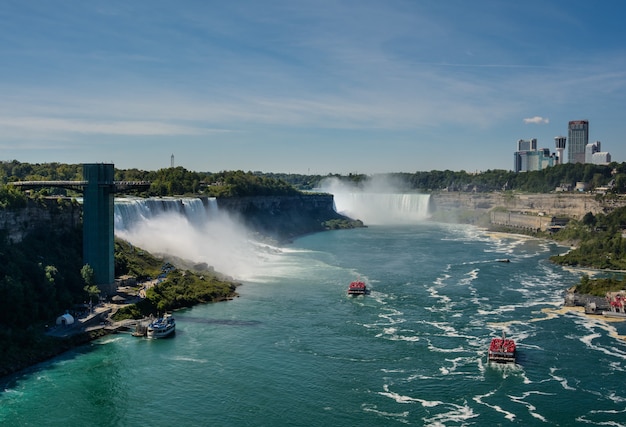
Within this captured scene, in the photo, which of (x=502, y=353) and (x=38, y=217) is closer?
(x=502, y=353)

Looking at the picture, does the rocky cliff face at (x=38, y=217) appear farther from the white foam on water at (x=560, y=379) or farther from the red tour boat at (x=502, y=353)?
the white foam on water at (x=560, y=379)

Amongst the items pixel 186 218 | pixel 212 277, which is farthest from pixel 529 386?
pixel 186 218

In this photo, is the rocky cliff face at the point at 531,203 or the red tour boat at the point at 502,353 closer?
the red tour boat at the point at 502,353

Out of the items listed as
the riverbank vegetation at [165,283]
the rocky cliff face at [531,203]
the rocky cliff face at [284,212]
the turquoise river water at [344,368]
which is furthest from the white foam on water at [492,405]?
the rocky cliff face at [531,203]

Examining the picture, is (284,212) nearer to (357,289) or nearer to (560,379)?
(357,289)

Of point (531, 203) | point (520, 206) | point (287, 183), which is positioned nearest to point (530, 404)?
point (531, 203)

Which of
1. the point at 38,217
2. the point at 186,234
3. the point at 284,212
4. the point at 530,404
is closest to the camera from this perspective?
the point at 530,404

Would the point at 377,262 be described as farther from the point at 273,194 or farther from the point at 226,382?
the point at 273,194
